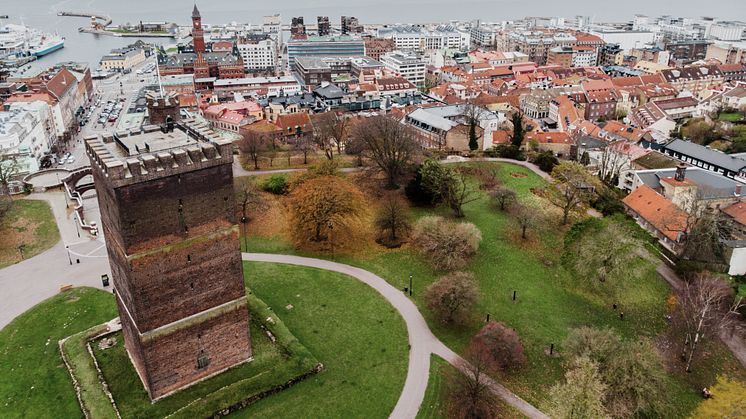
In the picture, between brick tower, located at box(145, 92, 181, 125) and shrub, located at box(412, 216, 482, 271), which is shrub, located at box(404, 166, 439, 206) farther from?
brick tower, located at box(145, 92, 181, 125)

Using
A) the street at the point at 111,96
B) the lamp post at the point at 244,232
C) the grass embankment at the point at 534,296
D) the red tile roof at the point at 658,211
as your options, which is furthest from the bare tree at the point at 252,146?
the red tile roof at the point at 658,211

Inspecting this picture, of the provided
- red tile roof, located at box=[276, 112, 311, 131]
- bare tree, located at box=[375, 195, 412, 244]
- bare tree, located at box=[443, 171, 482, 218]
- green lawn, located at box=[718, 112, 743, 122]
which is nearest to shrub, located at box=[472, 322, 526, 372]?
bare tree, located at box=[375, 195, 412, 244]

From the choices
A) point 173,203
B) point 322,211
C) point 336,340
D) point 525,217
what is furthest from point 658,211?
point 173,203

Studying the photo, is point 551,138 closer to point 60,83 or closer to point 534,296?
point 534,296

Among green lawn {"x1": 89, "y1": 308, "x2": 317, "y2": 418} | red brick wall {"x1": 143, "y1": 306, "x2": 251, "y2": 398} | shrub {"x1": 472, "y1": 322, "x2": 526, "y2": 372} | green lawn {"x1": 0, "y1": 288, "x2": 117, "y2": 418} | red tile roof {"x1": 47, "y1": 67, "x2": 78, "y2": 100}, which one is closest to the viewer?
green lawn {"x1": 89, "y1": 308, "x2": 317, "y2": 418}

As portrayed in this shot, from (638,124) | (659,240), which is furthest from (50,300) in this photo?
(638,124)

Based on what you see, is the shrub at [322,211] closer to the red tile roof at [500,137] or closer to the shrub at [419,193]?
the shrub at [419,193]

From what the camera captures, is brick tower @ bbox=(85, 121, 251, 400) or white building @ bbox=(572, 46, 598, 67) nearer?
brick tower @ bbox=(85, 121, 251, 400)

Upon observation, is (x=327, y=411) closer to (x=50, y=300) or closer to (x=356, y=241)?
(x=356, y=241)
